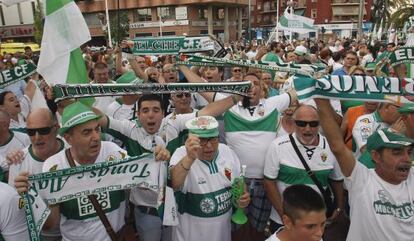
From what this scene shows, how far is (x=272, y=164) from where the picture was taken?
3.82m

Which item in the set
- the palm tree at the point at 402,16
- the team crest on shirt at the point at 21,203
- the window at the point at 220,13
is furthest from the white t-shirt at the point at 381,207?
the window at the point at 220,13

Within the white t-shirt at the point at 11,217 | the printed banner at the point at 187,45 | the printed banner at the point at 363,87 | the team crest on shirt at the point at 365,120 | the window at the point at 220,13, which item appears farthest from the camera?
the window at the point at 220,13

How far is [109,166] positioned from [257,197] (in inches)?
77.1

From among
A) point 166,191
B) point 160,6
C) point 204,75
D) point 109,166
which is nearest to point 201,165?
point 166,191

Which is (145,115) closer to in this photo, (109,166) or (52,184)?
(109,166)

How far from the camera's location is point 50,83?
4168 millimetres

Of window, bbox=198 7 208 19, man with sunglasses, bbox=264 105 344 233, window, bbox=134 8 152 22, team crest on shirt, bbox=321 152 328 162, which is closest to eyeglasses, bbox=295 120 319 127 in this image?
man with sunglasses, bbox=264 105 344 233

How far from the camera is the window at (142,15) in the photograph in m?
55.9

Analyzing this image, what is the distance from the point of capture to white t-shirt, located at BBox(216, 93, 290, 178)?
4.26m

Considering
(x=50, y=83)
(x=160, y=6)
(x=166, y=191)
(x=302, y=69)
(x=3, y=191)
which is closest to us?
(x=3, y=191)

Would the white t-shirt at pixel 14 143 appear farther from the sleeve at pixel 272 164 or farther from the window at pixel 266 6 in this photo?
the window at pixel 266 6

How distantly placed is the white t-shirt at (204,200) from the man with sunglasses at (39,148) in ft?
3.70

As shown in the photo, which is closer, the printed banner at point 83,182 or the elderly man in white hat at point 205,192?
the printed banner at point 83,182

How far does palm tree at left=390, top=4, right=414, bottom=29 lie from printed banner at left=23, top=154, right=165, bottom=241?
1564 inches
